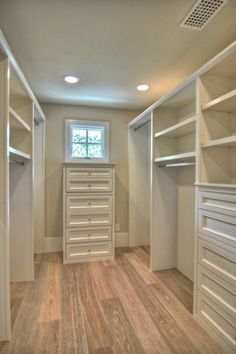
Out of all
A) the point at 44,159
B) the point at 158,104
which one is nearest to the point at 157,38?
the point at 158,104

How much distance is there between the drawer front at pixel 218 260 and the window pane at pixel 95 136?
2.31 meters

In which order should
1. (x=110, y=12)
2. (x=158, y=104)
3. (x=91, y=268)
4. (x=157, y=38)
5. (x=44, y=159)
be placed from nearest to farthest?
(x=110, y=12)
(x=157, y=38)
(x=158, y=104)
(x=91, y=268)
(x=44, y=159)

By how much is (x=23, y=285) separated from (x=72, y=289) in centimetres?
55

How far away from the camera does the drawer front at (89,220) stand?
290cm

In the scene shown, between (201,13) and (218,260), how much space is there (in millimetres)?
1696

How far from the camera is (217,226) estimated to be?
158 centimetres

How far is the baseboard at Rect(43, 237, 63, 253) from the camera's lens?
3.29 metres

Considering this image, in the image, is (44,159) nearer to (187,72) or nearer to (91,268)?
(91,268)

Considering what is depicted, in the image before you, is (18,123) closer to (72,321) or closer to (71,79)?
(71,79)

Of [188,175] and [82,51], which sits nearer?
[82,51]

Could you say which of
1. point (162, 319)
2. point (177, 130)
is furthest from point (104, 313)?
point (177, 130)

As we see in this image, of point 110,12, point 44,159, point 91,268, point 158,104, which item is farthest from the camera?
point 44,159

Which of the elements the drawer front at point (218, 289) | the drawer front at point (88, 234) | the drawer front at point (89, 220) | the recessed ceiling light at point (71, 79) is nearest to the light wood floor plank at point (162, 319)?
the drawer front at point (218, 289)

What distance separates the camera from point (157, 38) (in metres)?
1.69
